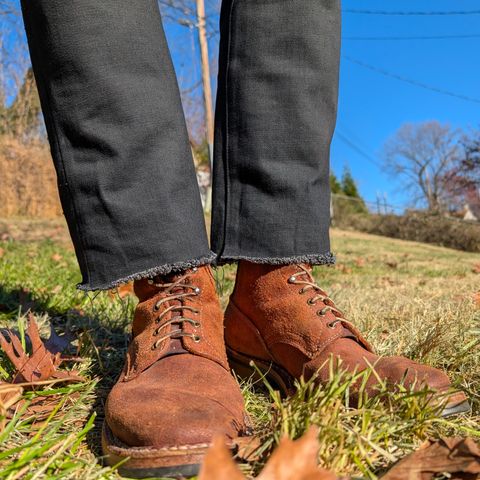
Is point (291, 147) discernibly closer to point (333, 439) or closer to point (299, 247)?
point (299, 247)

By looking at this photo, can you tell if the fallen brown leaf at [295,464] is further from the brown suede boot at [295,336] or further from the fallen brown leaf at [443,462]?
the brown suede boot at [295,336]

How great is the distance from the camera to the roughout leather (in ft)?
3.15

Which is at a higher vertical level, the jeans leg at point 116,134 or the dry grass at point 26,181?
the jeans leg at point 116,134

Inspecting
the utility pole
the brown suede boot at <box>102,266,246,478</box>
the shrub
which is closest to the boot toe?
the brown suede boot at <box>102,266,246,478</box>

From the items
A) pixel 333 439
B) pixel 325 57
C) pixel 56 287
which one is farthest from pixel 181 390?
pixel 56 287

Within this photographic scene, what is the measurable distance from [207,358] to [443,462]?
1.48ft

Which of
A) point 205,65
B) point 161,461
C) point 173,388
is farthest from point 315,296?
point 205,65

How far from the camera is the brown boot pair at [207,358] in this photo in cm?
77

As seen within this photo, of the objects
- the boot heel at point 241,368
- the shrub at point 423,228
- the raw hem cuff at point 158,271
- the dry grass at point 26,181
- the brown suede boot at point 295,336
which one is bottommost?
the shrub at point 423,228

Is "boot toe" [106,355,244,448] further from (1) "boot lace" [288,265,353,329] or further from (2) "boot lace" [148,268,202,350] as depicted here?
(1) "boot lace" [288,265,353,329]

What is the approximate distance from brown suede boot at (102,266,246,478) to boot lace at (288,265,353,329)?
0.63 feet

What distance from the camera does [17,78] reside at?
29.4ft

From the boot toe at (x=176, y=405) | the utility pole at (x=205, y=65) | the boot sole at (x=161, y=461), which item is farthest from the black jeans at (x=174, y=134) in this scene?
the utility pole at (x=205, y=65)

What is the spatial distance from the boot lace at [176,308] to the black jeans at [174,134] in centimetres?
4
